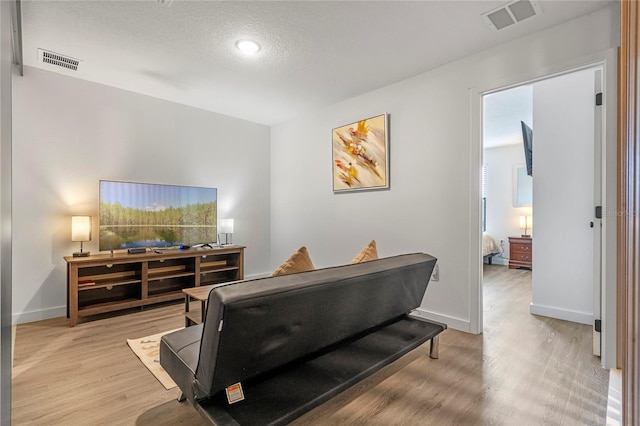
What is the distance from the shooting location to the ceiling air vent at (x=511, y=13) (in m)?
2.14

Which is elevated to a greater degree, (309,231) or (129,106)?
(129,106)

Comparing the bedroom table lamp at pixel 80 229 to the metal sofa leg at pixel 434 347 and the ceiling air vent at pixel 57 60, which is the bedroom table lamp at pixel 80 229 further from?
the metal sofa leg at pixel 434 347

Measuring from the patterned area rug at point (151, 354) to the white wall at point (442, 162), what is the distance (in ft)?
7.74

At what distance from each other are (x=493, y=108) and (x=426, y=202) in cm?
254

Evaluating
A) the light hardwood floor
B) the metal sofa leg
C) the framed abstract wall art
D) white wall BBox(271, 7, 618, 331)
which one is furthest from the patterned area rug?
the framed abstract wall art

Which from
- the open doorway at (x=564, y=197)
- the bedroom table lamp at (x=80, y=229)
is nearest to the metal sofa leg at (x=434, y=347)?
the open doorway at (x=564, y=197)

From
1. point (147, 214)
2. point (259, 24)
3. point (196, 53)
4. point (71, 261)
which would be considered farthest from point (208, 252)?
point (259, 24)

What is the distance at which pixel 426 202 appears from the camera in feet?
10.4

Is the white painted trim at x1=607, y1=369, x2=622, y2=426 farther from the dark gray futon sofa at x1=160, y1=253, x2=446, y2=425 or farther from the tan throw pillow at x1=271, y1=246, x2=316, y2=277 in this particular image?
the tan throw pillow at x1=271, y1=246, x2=316, y2=277

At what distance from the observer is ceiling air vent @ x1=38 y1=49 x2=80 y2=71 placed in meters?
2.83

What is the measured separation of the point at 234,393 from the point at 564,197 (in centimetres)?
370

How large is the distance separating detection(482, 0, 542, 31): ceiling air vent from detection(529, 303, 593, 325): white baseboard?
2.85 metres

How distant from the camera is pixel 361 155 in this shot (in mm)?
3758

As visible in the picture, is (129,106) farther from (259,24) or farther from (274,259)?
(274,259)
